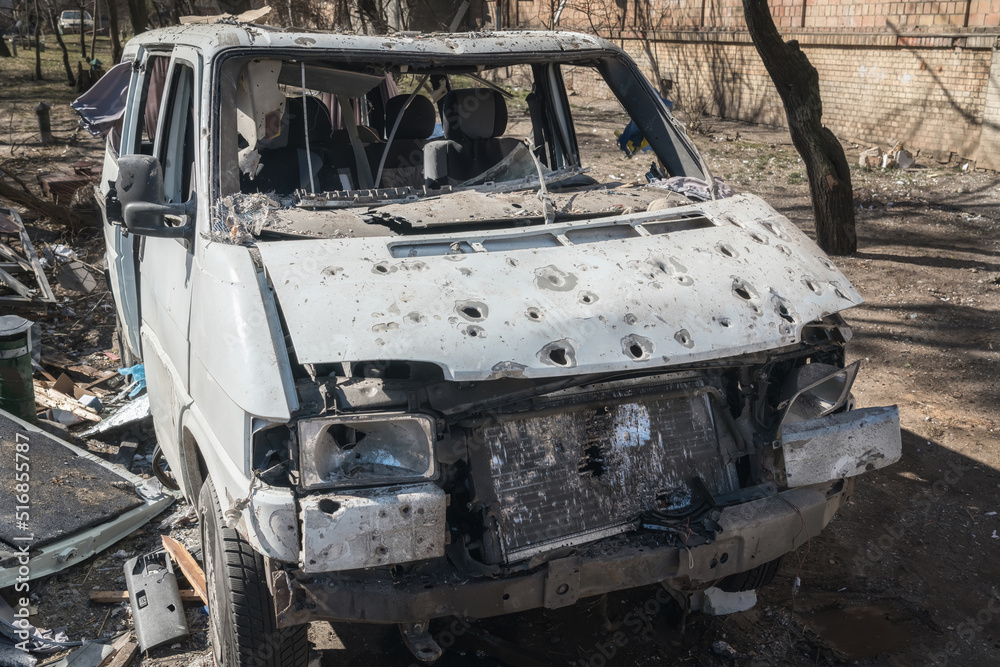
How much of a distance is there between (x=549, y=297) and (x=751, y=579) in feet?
4.83

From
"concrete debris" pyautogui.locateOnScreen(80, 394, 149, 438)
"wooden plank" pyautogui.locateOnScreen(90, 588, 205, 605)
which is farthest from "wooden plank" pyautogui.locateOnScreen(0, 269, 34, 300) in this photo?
"wooden plank" pyautogui.locateOnScreen(90, 588, 205, 605)

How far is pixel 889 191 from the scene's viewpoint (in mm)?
9883

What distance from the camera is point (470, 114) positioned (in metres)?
4.18

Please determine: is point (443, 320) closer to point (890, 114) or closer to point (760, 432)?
point (760, 432)

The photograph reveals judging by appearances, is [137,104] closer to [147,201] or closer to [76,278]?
[147,201]

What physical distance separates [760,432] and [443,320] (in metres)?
1.27

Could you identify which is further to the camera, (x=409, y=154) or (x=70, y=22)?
(x=70, y=22)

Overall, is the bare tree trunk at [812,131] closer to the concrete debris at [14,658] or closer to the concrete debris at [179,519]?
the concrete debris at [179,519]

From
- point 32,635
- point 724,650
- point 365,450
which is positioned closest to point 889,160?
point 724,650

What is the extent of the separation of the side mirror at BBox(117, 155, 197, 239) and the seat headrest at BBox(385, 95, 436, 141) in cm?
148

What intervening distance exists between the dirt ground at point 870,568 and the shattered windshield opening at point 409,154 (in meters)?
0.43

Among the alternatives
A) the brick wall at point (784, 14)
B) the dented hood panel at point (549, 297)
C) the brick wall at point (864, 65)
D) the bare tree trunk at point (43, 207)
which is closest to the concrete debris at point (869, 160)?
the brick wall at point (864, 65)

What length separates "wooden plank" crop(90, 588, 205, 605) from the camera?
3371 millimetres

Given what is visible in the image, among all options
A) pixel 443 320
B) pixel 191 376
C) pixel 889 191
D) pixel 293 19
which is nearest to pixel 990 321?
pixel 889 191
